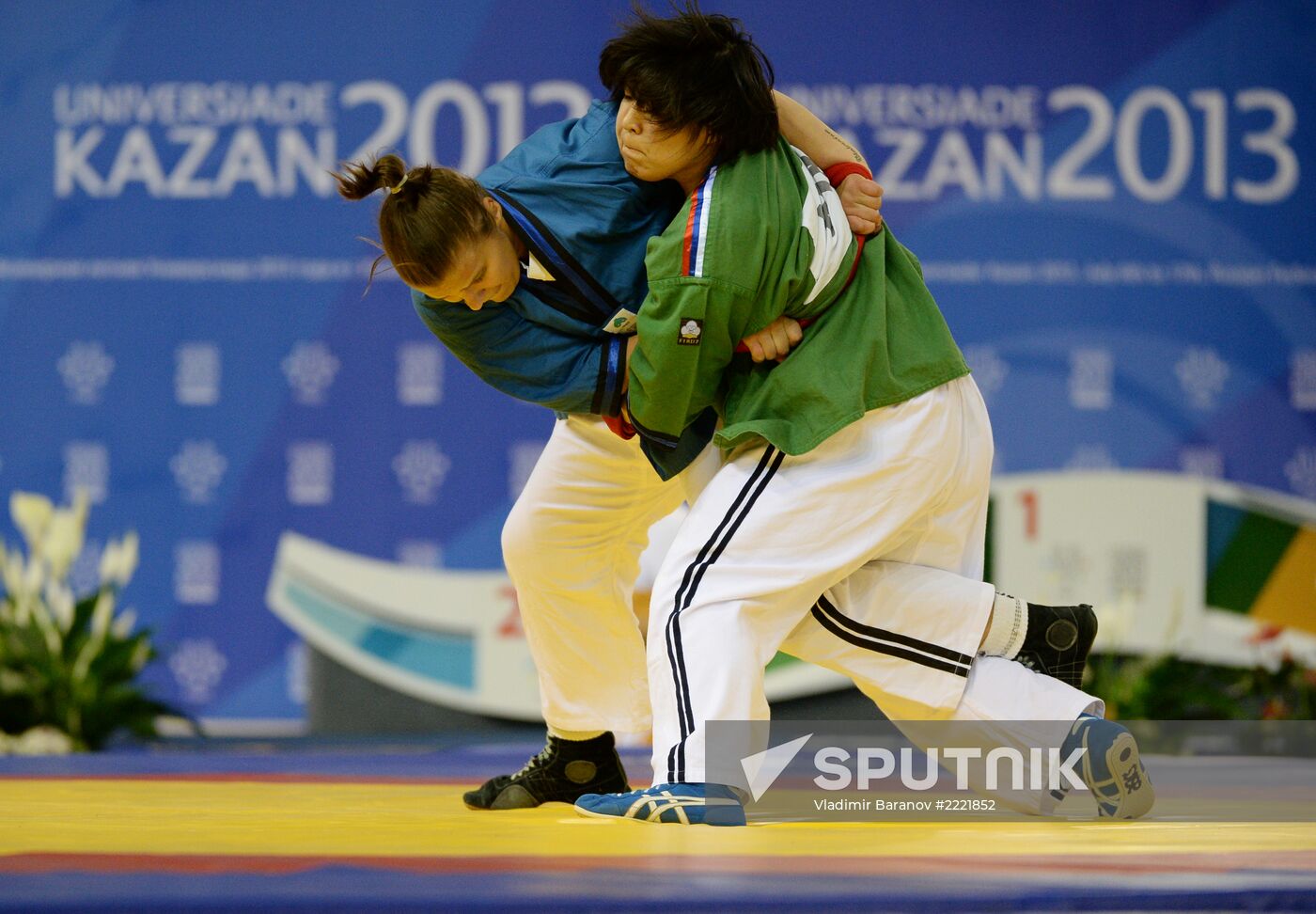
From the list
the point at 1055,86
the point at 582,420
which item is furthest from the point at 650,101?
the point at 1055,86

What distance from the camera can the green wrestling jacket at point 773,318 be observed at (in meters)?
1.92

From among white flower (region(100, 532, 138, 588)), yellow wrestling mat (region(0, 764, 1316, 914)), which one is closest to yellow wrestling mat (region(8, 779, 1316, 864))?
yellow wrestling mat (region(0, 764, 1316, 914))

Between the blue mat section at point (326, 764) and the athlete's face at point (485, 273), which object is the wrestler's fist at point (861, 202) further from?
the blue mat section at point (326, 764)

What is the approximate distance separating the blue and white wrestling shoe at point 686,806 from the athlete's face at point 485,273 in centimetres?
71

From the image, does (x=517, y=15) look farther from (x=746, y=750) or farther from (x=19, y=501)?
(x=746, y=750)

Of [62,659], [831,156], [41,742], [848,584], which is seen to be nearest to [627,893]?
[848,584]

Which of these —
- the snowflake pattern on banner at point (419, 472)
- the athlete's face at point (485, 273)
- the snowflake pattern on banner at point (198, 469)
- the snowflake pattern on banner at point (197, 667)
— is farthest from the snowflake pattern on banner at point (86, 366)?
the athlete's face at point (485, 273)

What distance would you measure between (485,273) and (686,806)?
761 mm

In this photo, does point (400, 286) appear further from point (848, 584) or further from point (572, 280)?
point (848, 584)

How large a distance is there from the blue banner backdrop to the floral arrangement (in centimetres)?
43

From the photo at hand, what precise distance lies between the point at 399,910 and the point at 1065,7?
4.21m

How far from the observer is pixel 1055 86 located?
→ 470cm

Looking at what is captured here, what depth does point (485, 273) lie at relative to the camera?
202 centimetres

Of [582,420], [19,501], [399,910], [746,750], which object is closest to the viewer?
[399,910]
